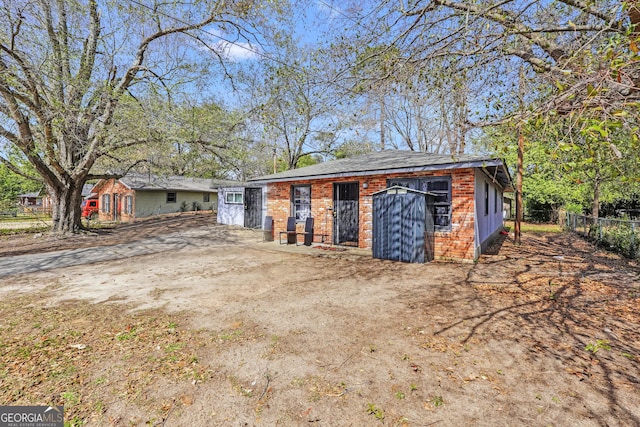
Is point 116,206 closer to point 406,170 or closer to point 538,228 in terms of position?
point 406,170

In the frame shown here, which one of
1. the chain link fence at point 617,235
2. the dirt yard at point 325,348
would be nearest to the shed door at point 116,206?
the dirt yard at point 325,348

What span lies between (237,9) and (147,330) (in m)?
10.9

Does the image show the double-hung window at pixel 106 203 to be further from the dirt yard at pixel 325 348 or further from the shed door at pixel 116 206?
the dirt yard at pixel 325 348

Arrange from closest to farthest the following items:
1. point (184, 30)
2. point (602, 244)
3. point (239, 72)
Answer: point (602, 244) < point (184, 30) < point (239, 72)

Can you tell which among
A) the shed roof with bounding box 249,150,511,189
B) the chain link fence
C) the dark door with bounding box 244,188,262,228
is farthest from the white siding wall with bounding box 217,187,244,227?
the chain link fence

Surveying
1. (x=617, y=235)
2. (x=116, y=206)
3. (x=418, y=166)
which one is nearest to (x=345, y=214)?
(x=418, y=166)

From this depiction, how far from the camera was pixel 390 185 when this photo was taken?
919cm

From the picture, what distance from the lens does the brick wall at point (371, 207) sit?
7.77m

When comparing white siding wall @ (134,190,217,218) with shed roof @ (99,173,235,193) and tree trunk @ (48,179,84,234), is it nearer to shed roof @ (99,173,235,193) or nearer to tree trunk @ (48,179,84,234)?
shed roof @ (99,173,235,193)

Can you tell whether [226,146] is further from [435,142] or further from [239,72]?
[435,142]

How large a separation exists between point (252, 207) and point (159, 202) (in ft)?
35.2

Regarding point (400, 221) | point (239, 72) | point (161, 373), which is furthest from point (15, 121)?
point (400, 221)

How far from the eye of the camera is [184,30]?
11.8 metres

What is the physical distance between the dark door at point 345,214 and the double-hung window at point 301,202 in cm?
125
